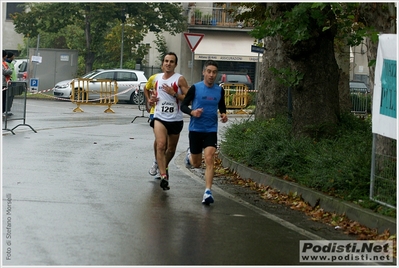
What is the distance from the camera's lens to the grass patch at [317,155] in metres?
10.9

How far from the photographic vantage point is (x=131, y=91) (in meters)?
38.5

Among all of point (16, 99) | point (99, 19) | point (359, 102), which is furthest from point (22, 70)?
point (16, 99)

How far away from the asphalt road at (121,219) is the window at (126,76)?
22459 mm

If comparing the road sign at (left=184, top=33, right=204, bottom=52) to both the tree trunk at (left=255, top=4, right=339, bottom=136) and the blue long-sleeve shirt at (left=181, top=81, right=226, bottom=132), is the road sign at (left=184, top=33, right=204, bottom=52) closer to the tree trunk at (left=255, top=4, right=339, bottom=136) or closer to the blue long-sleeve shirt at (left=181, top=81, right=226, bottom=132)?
the tree trunk at (left=255, top=4, right=339, bottom=136)

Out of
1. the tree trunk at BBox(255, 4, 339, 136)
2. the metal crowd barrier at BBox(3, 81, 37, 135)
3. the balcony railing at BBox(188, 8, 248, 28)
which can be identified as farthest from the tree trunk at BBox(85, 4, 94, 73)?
the tree trunk at BBox(255, 4, 339, 136)

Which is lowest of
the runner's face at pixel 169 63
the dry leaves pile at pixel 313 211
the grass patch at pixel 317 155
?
the dry leaves pile at pixel 313 211

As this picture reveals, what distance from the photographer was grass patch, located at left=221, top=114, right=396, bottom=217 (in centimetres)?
1086

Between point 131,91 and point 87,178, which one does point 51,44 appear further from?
point 87,178

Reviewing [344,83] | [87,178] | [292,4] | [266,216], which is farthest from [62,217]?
[344,83]

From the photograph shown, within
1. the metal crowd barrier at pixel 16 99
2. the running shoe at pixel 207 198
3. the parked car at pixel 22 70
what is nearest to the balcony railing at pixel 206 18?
the parked car at pixel 22 70

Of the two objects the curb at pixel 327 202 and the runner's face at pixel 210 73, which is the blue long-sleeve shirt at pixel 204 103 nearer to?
the runner's face at pixel 210 73

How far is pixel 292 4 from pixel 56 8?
1487 inches

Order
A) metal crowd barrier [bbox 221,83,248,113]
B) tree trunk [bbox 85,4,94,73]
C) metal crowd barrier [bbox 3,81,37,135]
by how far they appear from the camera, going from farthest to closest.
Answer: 1. tree trunk [bbox 85,4,94,73]
2. metal crowd barrier [bbox 221,83,248,113]
3. metal crowd barrier [bbox 3,81,37,135]

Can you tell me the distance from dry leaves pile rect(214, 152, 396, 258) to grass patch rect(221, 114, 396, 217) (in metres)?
0.27
